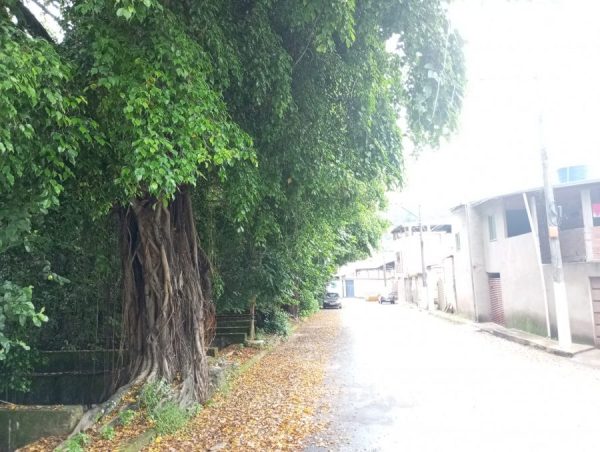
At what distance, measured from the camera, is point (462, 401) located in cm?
737

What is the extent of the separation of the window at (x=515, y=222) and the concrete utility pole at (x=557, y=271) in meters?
5.39

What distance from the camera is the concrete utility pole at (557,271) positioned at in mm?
12842

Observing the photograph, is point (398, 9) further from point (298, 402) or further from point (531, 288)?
point (531, 288)

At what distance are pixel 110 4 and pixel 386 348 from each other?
37.9 feet

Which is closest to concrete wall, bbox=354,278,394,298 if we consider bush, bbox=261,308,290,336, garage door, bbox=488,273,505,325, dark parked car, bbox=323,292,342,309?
dark parked car, bbox=323,292,342,309

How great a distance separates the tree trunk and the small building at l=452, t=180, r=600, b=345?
1057 centimetres

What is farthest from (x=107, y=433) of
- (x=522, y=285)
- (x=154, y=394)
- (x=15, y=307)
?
(x=522, y=285)

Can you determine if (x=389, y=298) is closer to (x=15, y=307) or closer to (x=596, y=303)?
(x=596, y=303)

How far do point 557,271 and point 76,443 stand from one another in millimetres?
12171

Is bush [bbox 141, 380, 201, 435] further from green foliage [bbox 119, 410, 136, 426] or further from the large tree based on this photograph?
the large tree

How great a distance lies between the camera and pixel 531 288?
16.3m

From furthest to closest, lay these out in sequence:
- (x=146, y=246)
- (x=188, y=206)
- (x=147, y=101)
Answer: (x=188, y=206) < (x=146, y=246) < (x=147, y=101)

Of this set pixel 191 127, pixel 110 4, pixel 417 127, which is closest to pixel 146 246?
pixel 191 127

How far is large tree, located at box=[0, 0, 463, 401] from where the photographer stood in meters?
4.94
